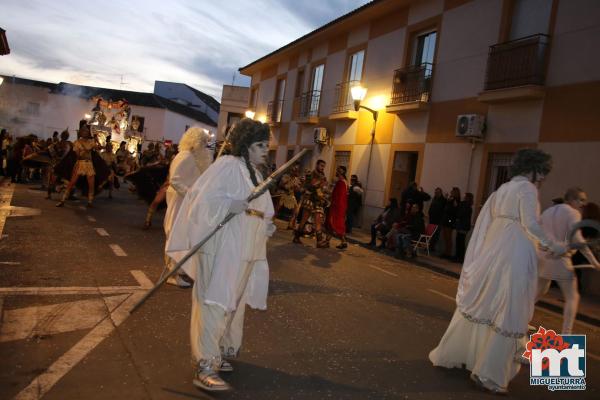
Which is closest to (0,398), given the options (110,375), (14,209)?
(110,375)

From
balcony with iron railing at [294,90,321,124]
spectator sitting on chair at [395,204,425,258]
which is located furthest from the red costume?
balcony with iron railing at [294,90,321,124]

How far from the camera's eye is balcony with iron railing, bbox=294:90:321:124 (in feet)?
75.4

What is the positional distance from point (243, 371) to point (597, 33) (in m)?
10.6

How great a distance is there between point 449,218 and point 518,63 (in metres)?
4.00

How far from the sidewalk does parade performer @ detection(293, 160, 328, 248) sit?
6.48ft

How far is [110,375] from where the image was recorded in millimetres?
3578

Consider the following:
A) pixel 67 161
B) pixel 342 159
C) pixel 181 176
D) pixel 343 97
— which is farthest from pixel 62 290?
pixel 343 97

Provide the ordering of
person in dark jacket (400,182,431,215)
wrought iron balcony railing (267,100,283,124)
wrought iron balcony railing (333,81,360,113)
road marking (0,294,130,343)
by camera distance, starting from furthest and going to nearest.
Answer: wrought iron balcony railing (267,100,283,124) → wrought iron balcony railing (333,81,360,113) → person in dark jacket (400,182,431,215) → road marking (0,294,130,343)

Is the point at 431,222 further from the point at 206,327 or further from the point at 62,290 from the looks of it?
the point at 206,327

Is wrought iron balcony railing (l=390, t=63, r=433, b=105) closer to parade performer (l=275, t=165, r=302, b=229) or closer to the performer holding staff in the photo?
parade performer (l=275, t=165, r=302, b=229)

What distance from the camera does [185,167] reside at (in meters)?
6.96

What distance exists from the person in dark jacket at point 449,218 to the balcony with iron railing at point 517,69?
2.47 metres

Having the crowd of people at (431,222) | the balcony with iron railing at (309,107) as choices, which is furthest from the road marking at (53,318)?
the balcony with iron railing at (309,107)

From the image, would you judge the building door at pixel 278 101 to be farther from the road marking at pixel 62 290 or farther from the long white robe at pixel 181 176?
the road marking at pixel 62 290
